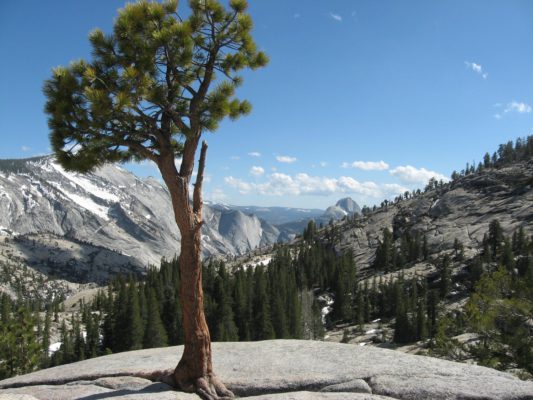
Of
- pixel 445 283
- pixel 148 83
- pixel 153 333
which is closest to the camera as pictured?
pixel 148 83

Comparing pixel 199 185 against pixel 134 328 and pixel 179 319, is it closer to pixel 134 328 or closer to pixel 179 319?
pixel 134 328

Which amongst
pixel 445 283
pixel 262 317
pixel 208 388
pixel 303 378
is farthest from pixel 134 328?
pixel 445 283

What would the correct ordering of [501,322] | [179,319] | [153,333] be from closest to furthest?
1. [501,322]
2. [153,333]
3. [179,319]

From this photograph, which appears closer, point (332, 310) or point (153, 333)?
point (153, 333)

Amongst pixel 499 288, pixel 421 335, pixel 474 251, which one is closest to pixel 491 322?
pixel 499 288

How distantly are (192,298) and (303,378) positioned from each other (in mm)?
4365

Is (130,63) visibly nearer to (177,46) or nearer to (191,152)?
(177,46)

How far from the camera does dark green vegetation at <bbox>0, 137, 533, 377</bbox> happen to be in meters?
21.5

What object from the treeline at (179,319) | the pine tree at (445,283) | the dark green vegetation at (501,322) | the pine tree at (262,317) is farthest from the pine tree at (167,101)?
the pine tree at (445,283)

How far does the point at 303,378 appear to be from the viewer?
43.4 feet

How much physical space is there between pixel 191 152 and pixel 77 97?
3856mm

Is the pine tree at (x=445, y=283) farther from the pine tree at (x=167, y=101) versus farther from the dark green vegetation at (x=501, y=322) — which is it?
the pine tree at (x=167, y=101)

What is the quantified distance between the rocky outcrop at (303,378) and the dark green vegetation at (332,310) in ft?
25.8

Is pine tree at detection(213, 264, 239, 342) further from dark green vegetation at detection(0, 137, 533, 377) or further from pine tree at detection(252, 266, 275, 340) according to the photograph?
pine tree at detection(252, 266, 275, 340)
